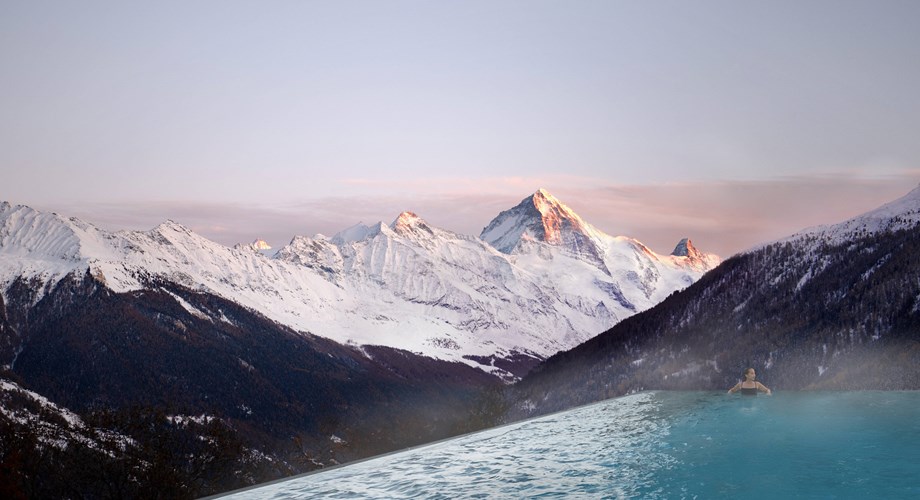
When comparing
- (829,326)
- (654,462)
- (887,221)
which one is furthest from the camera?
(887,221)

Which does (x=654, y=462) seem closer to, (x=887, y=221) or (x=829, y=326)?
(x=829, y=326)

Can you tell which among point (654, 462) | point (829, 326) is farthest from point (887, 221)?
point (654, 462)

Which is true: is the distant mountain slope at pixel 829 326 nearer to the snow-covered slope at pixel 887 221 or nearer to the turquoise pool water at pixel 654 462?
the snow-covered slope at pixel 887 221

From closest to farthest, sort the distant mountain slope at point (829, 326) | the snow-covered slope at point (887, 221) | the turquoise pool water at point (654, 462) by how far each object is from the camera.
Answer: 1. the turquoise pool water at point (654, 462)
2. the distant mountain slope at point (829, 326)
3. the snow-covered slope at point (887, 221)

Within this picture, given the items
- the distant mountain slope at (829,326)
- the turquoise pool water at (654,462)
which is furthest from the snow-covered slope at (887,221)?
the turquoise pool water at (654,462)

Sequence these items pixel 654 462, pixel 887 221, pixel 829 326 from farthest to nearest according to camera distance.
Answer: pixel 887 221 → pixel 829 326 → pixel 654 462

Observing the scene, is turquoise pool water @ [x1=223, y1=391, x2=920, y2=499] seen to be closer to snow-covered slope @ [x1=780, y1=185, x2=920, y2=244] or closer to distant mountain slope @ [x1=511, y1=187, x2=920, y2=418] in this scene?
distant mountain slope @ [x1=511, y1=187, x2=920, y2=418]

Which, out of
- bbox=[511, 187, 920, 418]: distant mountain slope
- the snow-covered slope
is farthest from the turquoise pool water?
the snow-covered slope

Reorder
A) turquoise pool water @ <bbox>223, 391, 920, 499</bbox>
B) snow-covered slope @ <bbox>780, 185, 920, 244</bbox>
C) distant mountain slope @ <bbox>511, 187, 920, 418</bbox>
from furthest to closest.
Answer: snow-covered slope @ <bbox>780, 185, 920, 244</bbox>, distant mountain slope @ <bbox>511, 187, 920, 418</bbox>, turquoise pool water @ <bbox>223, 391, 920, 499</bbox>

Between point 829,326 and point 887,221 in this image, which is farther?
point 887,221
